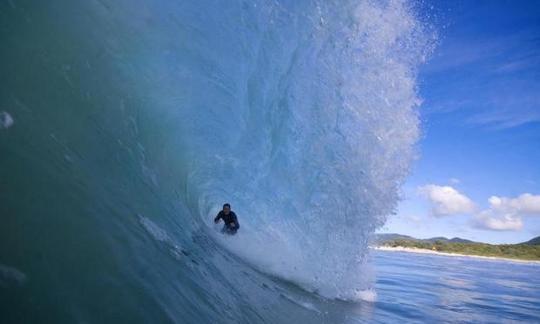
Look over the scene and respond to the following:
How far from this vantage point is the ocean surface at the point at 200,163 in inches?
123

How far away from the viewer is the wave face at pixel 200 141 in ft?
12.1

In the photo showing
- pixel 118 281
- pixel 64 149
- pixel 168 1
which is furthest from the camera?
pixel 168 1

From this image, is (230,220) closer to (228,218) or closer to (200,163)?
(228,218)

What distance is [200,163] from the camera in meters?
11.3

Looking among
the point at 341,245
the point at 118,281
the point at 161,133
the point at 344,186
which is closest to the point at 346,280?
the point at 341,245

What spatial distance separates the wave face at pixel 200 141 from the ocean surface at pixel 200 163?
0.10 ft

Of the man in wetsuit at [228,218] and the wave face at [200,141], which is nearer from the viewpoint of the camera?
the wave face at [200,141]

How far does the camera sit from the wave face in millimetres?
3699

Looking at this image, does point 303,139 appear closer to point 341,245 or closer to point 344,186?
point 344,186

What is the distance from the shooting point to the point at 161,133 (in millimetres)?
9656

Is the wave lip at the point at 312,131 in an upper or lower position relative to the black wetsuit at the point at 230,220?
upper

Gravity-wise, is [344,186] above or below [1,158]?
above

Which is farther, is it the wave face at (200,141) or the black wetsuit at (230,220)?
the black wetsuit at (230,220)

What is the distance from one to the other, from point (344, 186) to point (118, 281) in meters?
8.18
